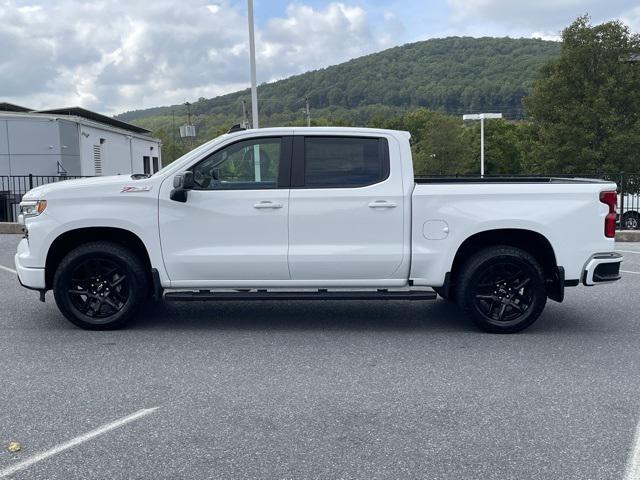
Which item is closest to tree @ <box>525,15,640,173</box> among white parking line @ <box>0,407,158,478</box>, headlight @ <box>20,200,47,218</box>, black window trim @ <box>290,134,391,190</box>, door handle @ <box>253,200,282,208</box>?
black window trim @ <box>290,134,391,190</box>

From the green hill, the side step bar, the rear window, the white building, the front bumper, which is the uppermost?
the green hill

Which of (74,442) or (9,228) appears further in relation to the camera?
(9,228)

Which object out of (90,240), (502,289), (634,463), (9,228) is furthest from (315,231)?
(9,228)

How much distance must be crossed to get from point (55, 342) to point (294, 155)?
111 inches

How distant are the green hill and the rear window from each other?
80086 millimetres

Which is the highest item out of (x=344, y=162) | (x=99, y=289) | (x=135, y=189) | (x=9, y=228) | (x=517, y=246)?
(x=344, y=162)

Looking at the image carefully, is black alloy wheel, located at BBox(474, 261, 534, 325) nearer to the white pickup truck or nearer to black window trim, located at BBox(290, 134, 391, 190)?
the white pickup truck

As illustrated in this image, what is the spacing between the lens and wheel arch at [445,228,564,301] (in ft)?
19.8

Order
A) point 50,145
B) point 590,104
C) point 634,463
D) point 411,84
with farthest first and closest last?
point 411,84, point 590,104, point 50,145, point 634,463

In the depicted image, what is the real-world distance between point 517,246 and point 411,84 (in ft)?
313

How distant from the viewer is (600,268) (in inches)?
233

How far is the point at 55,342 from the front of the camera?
5.82 m

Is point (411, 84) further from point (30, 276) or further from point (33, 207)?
point (30, 276)

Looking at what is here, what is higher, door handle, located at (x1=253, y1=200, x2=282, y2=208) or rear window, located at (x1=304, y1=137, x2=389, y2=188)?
rear window, located at (x1=304, y1=137, x2=389, y2=188)
